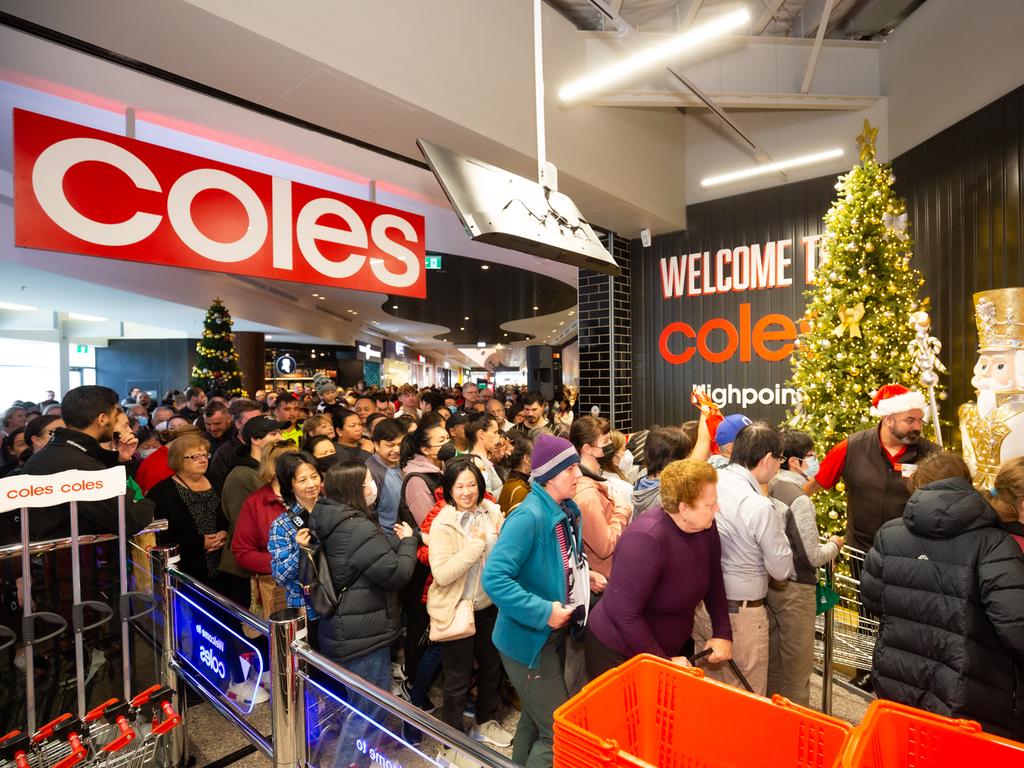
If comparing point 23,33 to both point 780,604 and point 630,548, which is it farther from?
point 780,604

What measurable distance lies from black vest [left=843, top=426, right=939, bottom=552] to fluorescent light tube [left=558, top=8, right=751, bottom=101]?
251 centimetres

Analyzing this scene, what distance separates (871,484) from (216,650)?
11.5 ft

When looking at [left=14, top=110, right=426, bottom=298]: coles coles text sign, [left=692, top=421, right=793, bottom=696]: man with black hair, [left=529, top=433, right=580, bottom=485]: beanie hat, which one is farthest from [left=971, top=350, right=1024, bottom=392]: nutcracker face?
[left=14, top=110, right=426, bottom=298]: coles coles text sign

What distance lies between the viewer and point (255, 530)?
10.1ft

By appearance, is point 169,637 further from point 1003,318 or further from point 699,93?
point 699,93

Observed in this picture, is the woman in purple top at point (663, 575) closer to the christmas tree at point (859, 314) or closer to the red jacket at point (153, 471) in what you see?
the red jacket at point (153, 471)

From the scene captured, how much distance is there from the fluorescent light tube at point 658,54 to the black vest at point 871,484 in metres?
2.51

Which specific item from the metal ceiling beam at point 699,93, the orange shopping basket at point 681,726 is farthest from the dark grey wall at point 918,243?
the orange shopping basket at point 681,726

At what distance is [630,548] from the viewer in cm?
201

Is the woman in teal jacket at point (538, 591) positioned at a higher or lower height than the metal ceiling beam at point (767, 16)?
lower

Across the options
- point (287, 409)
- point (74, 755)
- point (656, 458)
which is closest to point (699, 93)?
point (656, 458)

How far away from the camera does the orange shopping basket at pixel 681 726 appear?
3.86 ft

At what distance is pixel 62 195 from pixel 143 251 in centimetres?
44

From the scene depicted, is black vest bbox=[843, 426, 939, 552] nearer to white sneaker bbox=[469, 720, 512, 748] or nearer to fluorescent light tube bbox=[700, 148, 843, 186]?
white sneaker bbox=[469, 720, 512, 748]
